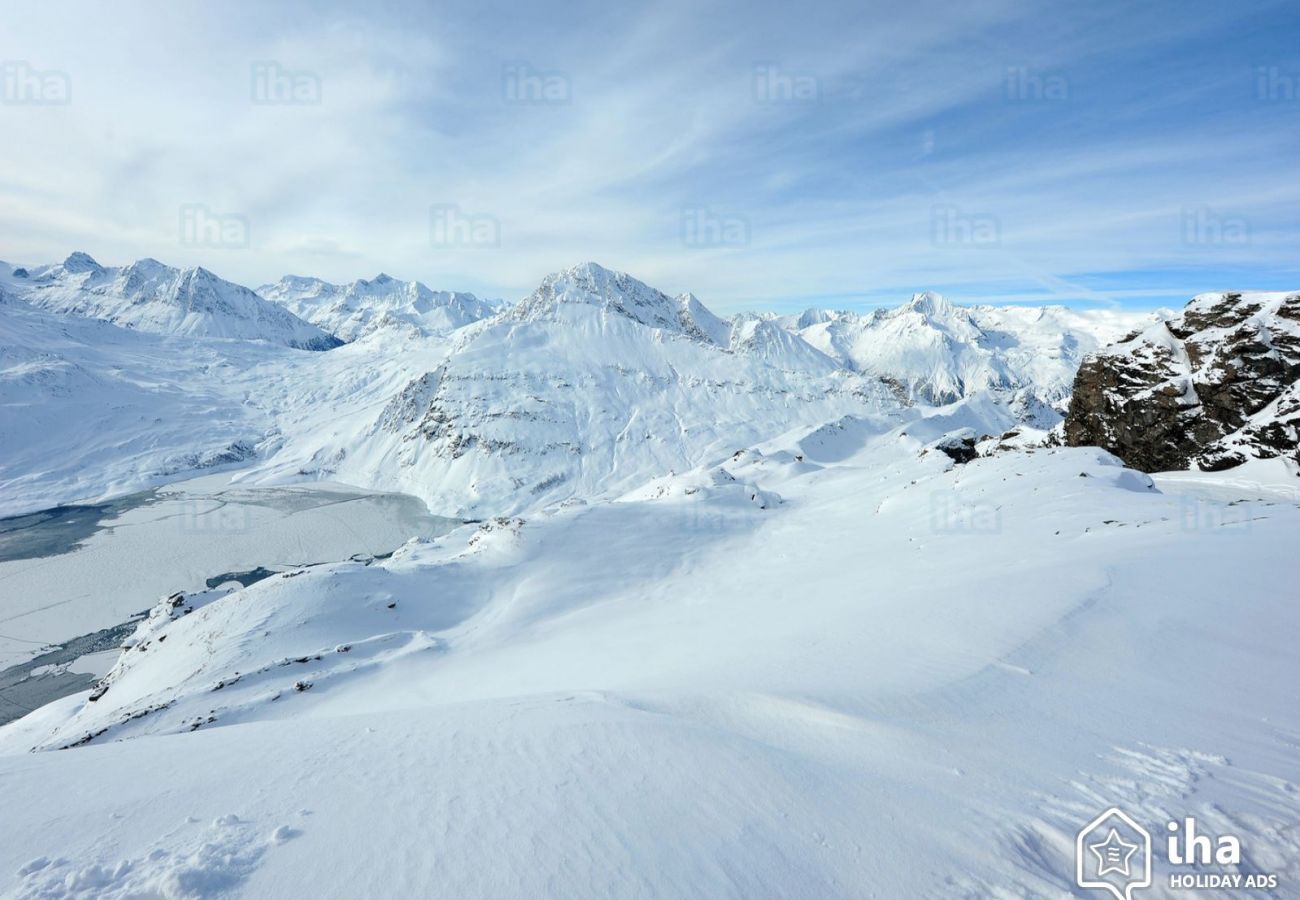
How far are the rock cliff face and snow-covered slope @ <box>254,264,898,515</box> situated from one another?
5974cm

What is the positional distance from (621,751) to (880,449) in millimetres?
68664

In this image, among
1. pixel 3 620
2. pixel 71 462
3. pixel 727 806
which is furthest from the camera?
pixel 71 462

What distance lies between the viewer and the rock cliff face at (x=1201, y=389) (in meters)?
27.1

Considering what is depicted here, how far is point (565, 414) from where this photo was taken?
105 m

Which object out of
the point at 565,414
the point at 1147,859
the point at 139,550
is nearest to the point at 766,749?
the point at 1147,859

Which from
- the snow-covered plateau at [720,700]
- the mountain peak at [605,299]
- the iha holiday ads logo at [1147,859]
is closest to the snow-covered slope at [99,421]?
the snow-covered plateau at [720,700]

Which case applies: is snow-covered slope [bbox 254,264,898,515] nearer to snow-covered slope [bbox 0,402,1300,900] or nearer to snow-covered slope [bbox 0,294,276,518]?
snow-covered slope [bbox 0,294,276,518]

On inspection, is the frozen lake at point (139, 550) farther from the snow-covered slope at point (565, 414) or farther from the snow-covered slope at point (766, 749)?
the snow-covered slope at point (766, 749)

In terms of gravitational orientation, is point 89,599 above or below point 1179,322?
below

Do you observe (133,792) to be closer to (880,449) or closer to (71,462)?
(880,449)

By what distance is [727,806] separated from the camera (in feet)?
15.8

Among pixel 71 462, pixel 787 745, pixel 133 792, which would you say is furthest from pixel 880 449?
pixel 71 462

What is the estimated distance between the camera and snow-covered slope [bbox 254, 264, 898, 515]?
300 feet

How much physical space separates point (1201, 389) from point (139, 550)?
305ft
